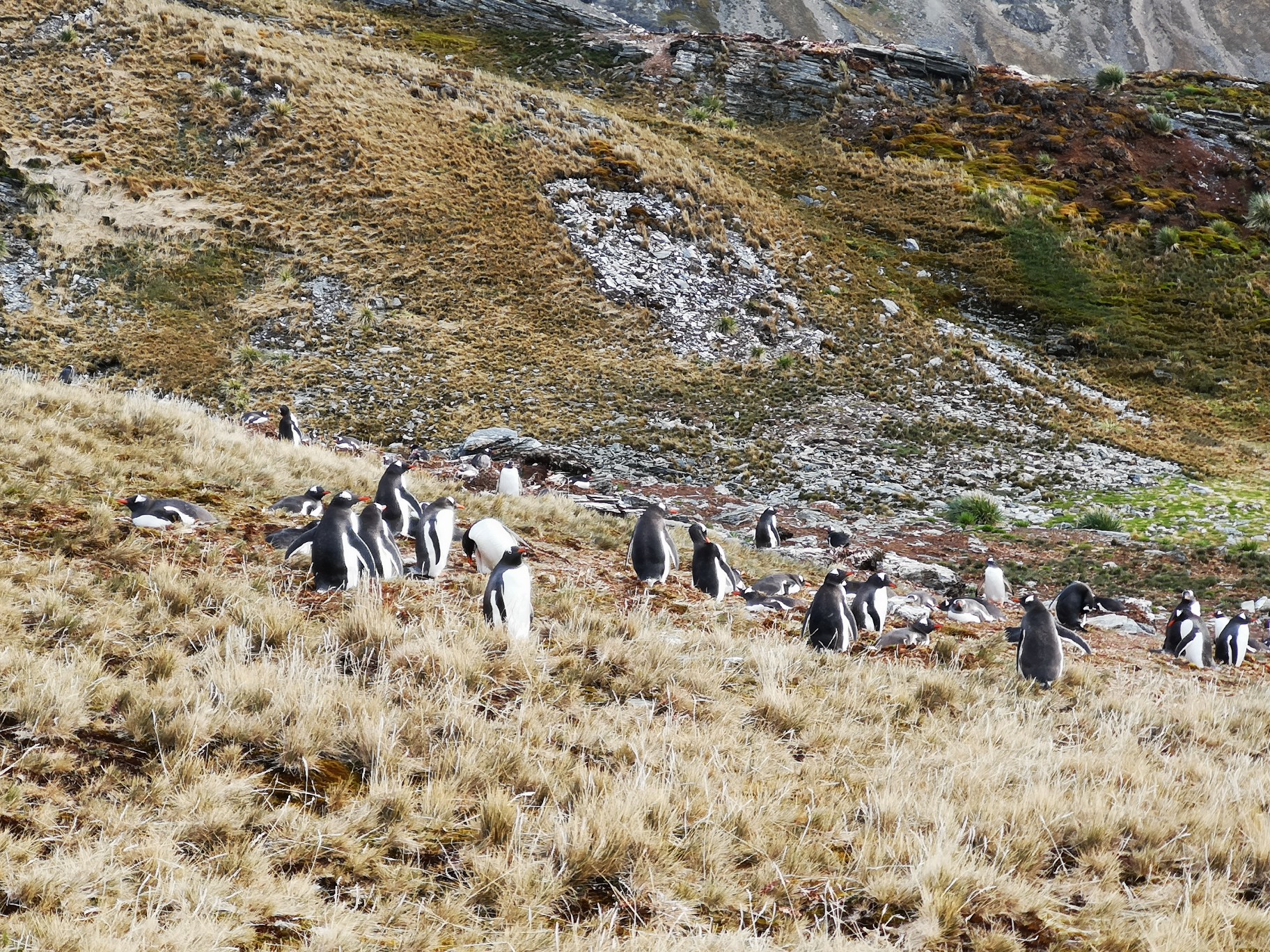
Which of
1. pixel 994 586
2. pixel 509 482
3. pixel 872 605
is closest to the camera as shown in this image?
pixel 872 605

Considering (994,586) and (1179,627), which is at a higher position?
(1179,627)

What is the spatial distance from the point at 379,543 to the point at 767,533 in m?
9.77

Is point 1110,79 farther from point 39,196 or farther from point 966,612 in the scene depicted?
point 39,196

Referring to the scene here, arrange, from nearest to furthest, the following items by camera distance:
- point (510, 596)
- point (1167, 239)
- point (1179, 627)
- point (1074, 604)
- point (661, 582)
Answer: point (510, 596)
point (661, 582)
point (1179, 627)
point (1074, 604)
point (1167, 239)

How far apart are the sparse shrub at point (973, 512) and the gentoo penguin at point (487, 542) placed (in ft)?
45.2

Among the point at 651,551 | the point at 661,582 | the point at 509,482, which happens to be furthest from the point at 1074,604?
the point at 509,482

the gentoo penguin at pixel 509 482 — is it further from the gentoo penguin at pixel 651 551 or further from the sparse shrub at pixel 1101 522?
the sparse shrub at pixel 1101 522

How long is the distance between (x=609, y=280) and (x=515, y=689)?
2640 centimetres

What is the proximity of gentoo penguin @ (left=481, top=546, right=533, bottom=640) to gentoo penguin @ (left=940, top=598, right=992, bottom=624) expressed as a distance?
23.8 feet

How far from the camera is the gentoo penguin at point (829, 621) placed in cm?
816

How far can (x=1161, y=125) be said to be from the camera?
44.8 m

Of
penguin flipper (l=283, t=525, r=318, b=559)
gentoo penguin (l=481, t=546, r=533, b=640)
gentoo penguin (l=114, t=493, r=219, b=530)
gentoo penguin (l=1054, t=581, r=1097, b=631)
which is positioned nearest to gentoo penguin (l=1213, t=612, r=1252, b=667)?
gentoo penguin (l=1054, t=581, r=1097, b=631)

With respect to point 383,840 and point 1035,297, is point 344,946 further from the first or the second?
point 1035,297

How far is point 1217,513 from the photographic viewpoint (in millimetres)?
20062
